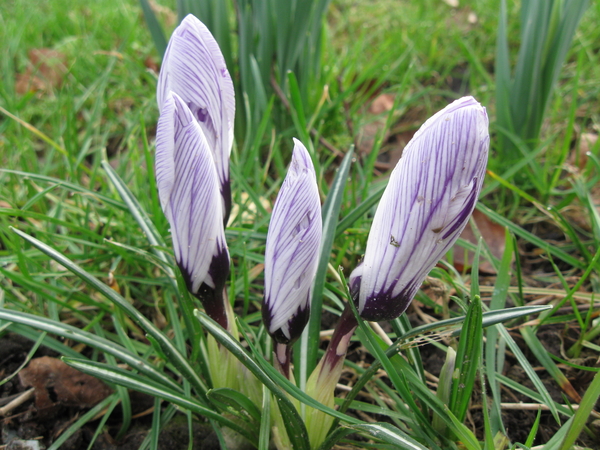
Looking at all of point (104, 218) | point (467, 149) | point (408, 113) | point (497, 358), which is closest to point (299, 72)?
point (408, 113)

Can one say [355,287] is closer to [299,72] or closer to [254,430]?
[254,430]

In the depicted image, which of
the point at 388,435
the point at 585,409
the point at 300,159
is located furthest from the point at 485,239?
the point at 300,159

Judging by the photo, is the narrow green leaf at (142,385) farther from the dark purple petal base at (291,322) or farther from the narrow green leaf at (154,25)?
the narrow green leaf at (154,25)

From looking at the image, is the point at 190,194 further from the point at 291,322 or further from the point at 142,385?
the point at 142,385

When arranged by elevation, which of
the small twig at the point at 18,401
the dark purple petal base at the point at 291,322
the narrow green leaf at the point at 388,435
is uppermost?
the dark purple petal base at the point at 291,322

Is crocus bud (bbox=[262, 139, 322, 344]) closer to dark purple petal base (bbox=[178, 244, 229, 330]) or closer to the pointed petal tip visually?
the pointed petal tip

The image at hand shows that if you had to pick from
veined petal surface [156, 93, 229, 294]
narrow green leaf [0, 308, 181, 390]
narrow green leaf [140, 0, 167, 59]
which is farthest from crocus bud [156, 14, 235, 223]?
narrow green leaf [140, 0, 167, 59]

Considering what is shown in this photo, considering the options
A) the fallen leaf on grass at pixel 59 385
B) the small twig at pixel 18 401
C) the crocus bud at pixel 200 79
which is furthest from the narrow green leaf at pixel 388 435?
the small twig at pixel 18 401
